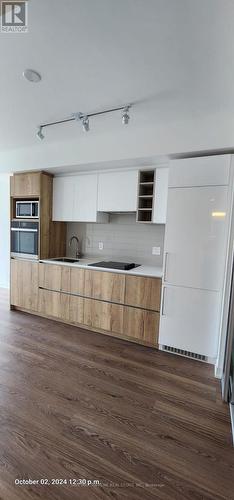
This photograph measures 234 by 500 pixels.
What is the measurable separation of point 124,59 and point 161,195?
1433mm

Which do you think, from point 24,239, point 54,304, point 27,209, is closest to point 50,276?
point 54,304

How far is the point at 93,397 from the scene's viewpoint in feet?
6.29

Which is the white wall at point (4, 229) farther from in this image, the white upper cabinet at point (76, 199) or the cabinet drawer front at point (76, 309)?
the cabinet drawer front at point (76, 309)

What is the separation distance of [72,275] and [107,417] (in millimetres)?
1826

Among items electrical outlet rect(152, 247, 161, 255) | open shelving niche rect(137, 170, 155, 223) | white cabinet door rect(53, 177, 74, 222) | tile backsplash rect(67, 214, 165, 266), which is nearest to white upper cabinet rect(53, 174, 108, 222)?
white cabinet door rect(53, 177, 74, 222)

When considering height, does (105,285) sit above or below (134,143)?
below

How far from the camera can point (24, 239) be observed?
11.9 ft

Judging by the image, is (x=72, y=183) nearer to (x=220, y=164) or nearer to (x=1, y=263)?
(x=220, y=164)

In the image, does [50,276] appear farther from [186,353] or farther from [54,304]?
[186,353]

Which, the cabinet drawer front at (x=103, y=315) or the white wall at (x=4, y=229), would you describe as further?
the white wall at (x=4, y=229)

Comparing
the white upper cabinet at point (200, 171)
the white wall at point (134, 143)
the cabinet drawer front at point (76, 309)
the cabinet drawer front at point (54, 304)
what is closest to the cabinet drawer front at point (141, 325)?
the cabinet drawer front at point (76, 309)

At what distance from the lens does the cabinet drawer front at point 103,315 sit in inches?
116

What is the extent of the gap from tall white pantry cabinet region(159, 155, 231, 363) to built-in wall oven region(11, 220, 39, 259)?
201cm

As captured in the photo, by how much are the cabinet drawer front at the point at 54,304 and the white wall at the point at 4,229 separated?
209 centimetres
